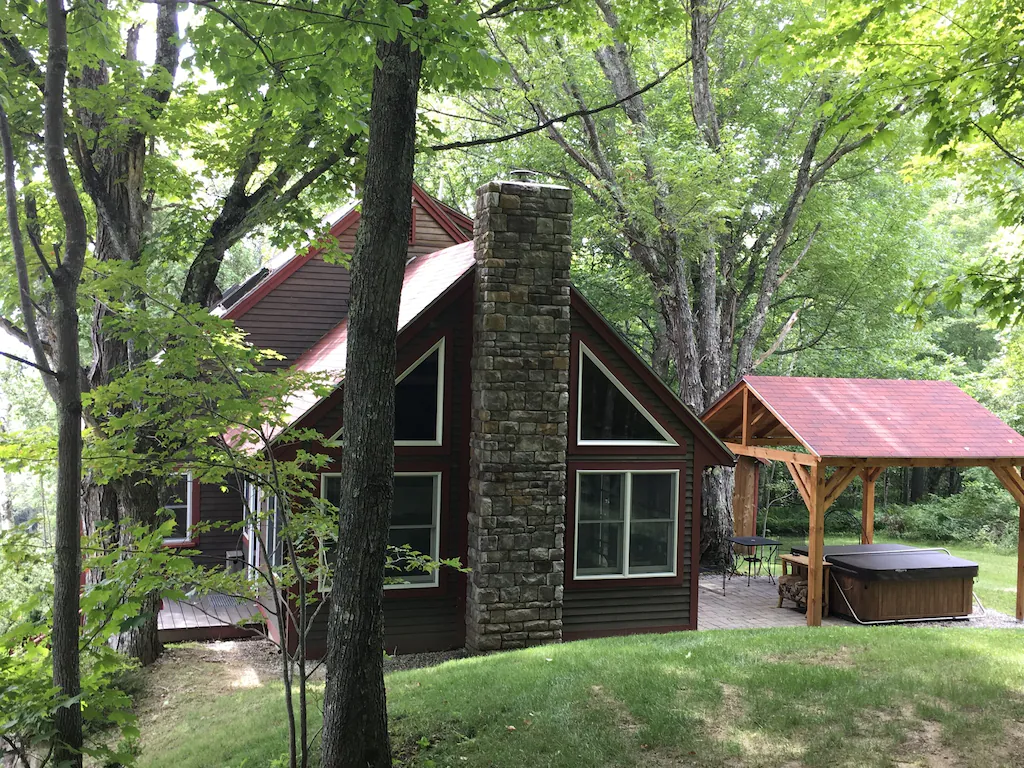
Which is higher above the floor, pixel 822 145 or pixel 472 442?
pixel 822 145

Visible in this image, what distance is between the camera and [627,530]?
10961mm

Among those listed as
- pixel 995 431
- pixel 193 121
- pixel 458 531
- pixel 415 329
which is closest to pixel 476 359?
pixel 415 329

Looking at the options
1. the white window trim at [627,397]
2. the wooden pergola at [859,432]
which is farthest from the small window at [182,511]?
the wooden pergola at [859,432]

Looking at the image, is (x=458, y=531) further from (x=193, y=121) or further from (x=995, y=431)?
(x=995, y=431)

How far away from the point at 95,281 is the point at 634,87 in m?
14.3

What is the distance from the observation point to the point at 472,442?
1038 cm

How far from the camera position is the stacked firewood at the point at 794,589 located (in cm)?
1315

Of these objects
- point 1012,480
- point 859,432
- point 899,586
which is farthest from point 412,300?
point 1012,480

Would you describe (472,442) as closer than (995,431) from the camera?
Yes

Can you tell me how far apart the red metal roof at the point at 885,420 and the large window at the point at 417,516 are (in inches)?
213

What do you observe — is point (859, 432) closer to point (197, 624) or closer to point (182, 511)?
point (197, 624)

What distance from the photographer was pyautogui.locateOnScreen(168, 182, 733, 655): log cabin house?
32.9 feet

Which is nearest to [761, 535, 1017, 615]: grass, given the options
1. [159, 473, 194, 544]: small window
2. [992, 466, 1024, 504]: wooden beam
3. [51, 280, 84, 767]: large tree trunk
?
[992, 466, 1024, 504]: wooden beam

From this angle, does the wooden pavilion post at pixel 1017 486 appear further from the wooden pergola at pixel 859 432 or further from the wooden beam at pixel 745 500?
the wooden beam at pixel 745 500
